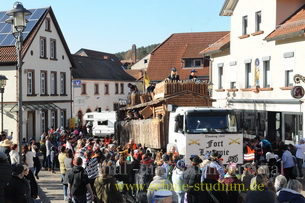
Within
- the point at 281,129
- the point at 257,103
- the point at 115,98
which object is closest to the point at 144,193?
the point at 281,129

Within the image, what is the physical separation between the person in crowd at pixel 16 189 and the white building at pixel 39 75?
27757 millimetres

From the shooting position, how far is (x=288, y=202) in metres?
7.20

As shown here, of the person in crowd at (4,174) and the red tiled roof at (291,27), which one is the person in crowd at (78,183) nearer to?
the person in crowd at (4,174)

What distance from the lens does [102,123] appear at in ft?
145

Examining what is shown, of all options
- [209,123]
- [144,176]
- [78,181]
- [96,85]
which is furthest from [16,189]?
[96,85]

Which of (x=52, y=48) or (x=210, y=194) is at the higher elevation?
(x=52, y=48)

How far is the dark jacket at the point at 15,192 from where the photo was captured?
8.19 meters

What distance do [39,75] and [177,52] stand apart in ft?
58.5

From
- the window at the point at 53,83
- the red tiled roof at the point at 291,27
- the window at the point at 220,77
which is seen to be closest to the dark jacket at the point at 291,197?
the red tiled roof at the point at 291,27

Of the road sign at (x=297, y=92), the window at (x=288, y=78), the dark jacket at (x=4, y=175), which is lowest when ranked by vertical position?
the dark jacket at (x=4, y=175)

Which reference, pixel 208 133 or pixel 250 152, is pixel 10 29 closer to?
pixel 208 133

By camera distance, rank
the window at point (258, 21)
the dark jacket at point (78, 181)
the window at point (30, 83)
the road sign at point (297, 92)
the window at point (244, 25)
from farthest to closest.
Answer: the window at point (30, 83) → the window at point (244, 25) → the window at point (258, 21) → the road sign at point (297, 92) → the dark jacket at point (78, 181)

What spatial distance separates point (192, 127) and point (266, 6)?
1189 cm

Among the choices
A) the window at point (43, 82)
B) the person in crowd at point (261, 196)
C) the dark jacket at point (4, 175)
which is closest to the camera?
the person in crowd at point (261, 196)
